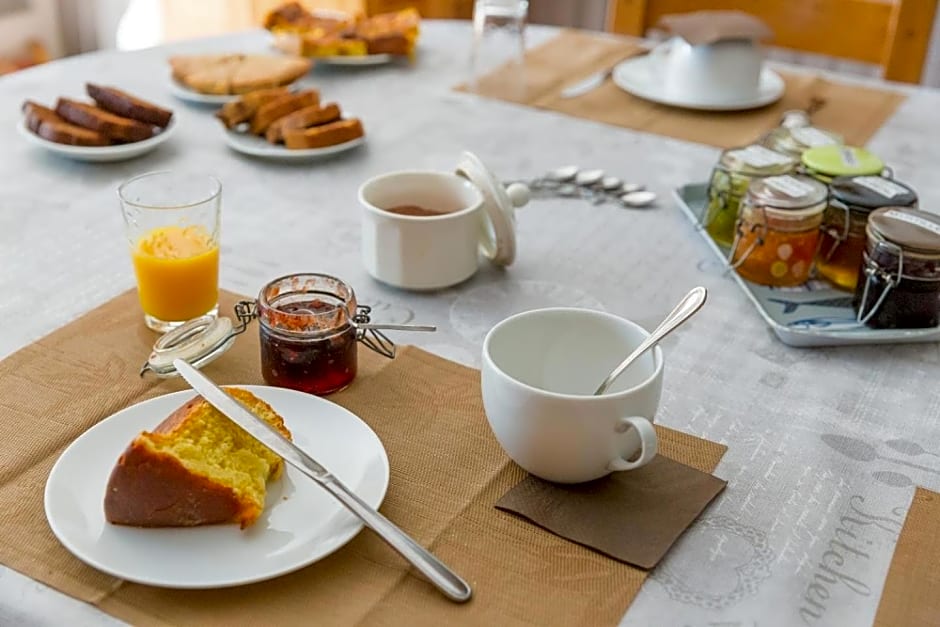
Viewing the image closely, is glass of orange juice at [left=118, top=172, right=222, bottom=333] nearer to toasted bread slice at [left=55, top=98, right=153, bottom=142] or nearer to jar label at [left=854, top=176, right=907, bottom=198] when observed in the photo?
toasted bread slice at [left=55, top=98, right=153, bottom=142]

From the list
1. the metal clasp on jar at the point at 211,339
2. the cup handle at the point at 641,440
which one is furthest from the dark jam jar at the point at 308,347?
the cup handle at the point at 641,440

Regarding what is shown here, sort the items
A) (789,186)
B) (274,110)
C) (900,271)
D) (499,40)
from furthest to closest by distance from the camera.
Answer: (499,40) → (274,110) → (789,186) → (900,271)

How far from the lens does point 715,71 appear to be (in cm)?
158

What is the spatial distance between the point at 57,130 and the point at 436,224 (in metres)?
0.57

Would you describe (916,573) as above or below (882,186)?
below

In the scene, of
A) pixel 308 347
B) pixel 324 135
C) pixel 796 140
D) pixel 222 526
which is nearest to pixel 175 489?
pixel 222 526

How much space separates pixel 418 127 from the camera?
4.94ft

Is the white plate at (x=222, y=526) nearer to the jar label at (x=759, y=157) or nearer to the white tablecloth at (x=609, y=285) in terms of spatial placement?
the white tablecloth at (x=609, y=285)

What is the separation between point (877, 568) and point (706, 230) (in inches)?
21.6

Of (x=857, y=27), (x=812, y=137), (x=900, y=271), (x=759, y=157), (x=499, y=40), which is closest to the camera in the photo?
(x=900, y=271)

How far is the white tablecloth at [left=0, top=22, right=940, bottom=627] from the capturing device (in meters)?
0.71

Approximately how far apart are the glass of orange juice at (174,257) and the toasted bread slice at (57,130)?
0.34m

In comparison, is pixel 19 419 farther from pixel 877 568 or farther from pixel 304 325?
pixel 877 568

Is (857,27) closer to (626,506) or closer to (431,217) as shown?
(431,217)
